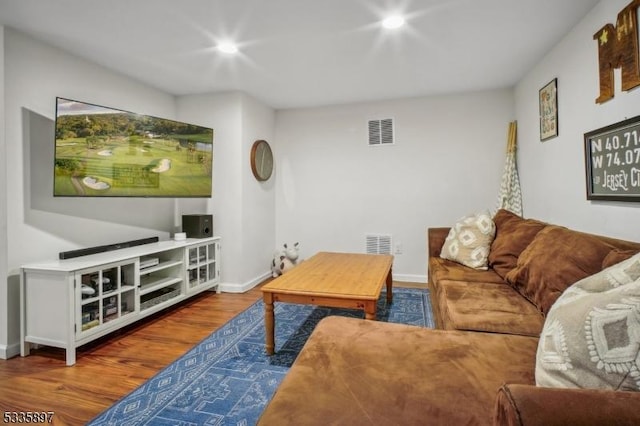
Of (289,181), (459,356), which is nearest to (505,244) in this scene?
(459,356)

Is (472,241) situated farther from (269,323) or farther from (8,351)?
(8,351)

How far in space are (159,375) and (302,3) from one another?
2442 millimetres

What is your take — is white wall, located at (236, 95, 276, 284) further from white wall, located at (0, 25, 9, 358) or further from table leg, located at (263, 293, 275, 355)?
white wall, located at (0, 25, 9, 358)

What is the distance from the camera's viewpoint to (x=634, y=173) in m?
1.77

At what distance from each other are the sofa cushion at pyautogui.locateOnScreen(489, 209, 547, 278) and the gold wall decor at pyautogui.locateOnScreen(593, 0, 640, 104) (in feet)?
3.00

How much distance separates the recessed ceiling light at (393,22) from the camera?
7.14 feet

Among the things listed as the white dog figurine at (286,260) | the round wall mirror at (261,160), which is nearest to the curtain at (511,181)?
the white dog figurine at (286,260)

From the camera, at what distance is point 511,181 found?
11.6 feet

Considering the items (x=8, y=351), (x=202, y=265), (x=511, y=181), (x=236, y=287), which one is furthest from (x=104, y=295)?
(x=511, y=181)

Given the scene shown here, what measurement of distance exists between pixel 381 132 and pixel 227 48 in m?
2.18

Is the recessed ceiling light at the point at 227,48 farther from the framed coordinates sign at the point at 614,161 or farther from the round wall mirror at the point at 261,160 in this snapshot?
the framed coordinates sign at the point at 614,161

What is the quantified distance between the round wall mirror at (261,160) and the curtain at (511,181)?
9.22 feet

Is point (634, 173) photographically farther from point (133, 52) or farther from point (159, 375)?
point (133, 52)

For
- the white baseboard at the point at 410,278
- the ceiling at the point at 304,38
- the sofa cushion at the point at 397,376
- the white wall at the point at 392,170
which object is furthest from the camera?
the white baseboard at the point at 410,278
